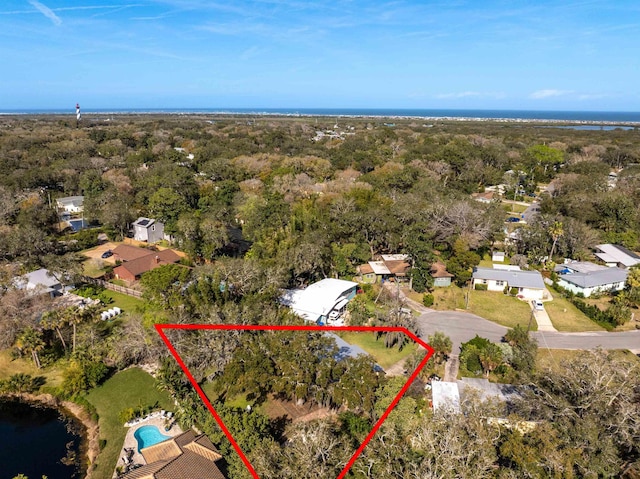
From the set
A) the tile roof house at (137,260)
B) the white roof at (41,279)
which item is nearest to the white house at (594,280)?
the tile roof house at (137,260)

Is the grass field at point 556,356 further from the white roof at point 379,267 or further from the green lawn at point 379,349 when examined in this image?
the white roof at point 379,267

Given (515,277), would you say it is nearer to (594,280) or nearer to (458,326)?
(594,280)

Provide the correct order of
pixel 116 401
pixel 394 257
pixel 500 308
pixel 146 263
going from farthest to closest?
pixel 394 257
pixel 146 263
pixel 500 308
pixel 116 401

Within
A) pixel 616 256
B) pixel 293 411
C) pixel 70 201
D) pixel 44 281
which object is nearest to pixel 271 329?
pixel 293 411

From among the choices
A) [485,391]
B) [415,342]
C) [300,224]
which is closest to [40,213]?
[300,224]

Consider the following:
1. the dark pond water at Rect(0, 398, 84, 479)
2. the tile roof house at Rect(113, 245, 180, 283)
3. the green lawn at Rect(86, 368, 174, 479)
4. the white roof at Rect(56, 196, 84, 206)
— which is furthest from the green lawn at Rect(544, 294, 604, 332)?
the white roof at Rect(56, 196, 84, 206)

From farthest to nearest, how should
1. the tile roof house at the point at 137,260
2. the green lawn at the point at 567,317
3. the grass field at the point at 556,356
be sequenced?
the tile roof house at the point at 137,260, the green lawn at the point at 567,317, the grass field at the point at 556,356

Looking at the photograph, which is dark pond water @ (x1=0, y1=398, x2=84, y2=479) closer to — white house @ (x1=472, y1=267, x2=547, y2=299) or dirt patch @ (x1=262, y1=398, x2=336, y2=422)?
dirt patch @ (x1=262, y1=398, x2=336, y2=422)
